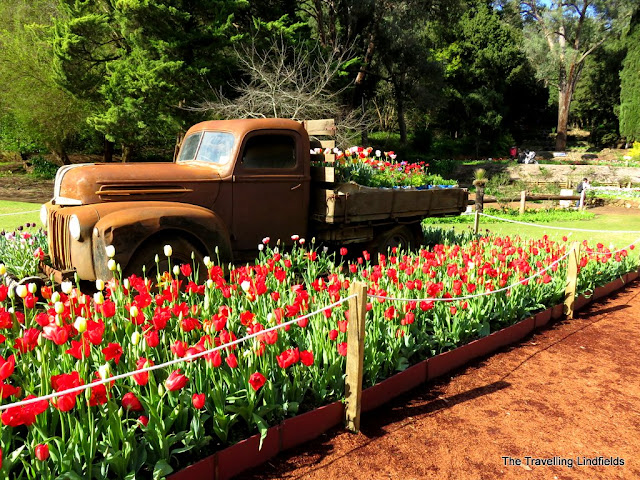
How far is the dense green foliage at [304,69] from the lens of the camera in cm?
1797

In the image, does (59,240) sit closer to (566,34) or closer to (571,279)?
(571,279)

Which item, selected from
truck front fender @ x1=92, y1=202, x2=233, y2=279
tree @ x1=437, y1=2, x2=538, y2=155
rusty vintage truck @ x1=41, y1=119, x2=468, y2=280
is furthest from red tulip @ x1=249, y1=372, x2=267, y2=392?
tree @ x1=437, y1=2, x2=538, y2=155

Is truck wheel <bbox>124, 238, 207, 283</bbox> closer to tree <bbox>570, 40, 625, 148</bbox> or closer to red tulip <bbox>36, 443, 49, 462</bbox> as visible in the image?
red tulip <bbox>36, 443, 49, 462</bbox>

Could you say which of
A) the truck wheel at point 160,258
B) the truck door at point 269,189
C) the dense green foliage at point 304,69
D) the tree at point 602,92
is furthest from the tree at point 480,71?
the truck wheel at point 160,258

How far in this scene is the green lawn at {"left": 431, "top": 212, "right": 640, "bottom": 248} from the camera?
35.8 feet

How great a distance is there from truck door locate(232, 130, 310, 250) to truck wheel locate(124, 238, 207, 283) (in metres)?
0.77

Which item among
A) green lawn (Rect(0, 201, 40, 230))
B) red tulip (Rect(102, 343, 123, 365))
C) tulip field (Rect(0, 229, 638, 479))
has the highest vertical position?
red tulip (Rect(102, 343, 123, 365))

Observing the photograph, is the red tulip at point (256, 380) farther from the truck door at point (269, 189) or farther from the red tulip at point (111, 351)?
the truck door at point (269, 189)

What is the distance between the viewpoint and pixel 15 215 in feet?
41.7

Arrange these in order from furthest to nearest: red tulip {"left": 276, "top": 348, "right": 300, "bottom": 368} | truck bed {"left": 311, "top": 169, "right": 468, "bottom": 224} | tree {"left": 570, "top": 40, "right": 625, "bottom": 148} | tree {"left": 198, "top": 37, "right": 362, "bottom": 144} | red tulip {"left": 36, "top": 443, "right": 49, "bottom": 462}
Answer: tree {"left": 570, "top": 40, "right": 625, "bottom": 148}
tree {"left": 198, "top": 37, "right": 362, "bottom": 144}
truck bed {"left": 311, "top": 169, "right": 468, "bottom": 224}
red tulip {"left": 276, "top": 348, "right": 300, "bottom": 368}
red tulip {"left": 36, "top": 443, "right": 49, "bottom": 462}

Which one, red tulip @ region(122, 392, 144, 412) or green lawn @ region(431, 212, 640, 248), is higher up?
red tulip @ region(122, 392, 144, 412)

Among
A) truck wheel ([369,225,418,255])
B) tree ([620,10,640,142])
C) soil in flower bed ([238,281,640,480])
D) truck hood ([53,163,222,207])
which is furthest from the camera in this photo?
tree ([620,10,640,142])

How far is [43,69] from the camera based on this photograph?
22562 millimetres

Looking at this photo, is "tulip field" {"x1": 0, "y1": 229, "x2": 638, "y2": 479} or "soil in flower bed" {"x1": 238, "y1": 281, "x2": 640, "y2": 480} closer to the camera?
"tulip field" {"x1": 0, "y1": 229, "x2": 638, "y2": 479}
